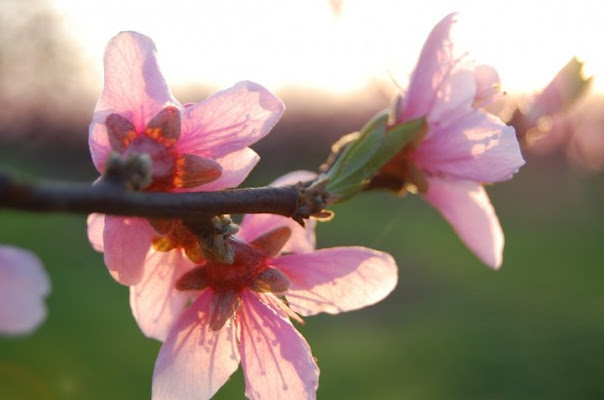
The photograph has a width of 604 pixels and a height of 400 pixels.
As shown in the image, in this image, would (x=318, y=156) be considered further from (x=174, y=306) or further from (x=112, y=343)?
(x=174, y=306)

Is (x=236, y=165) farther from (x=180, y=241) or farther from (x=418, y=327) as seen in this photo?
(x=418, y=327)

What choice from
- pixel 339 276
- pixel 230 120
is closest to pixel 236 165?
pixel 230 120

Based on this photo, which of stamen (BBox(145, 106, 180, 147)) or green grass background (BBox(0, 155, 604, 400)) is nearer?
stamen (BBox(145, 106, 180, 147))

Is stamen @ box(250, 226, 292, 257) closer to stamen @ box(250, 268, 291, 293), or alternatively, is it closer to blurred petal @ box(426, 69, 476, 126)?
stamen @ box(250, 268, 291, 293)

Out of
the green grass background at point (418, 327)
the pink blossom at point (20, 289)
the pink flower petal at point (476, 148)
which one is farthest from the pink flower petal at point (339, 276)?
the green grass background at point (418, 327)

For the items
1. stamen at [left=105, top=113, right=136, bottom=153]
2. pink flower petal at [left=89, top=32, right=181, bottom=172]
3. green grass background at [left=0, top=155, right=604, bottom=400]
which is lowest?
green grass background at [left=0, top=155, right=604, bottom=400]

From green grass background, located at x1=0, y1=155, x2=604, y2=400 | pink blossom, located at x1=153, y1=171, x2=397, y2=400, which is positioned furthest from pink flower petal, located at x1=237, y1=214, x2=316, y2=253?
green grass background, located at x1=0, y1=155, x2=604, y2=400

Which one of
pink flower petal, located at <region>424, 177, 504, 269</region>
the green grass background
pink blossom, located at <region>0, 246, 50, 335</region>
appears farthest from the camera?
the green grass background

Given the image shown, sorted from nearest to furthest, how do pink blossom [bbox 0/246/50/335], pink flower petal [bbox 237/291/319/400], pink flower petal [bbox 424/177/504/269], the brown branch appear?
the brown branch → pink blossom [bbox 0/246/50/335] → pink flower petal [bbox 237/291/319/400] → pink flower petal [bbox 424/177/504/269]
